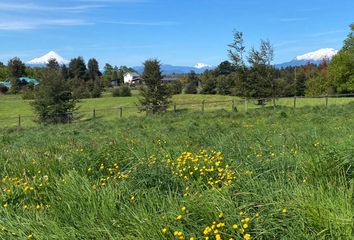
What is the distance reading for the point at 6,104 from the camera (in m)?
63.6

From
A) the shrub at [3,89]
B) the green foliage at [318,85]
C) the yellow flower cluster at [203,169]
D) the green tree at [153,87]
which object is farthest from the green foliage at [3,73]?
the yellow flower cluster at [203,169]

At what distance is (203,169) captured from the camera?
15.6 feet

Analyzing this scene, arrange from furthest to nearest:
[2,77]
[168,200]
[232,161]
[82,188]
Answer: [2,77] → [232,161] → [82,188] → [168,200]

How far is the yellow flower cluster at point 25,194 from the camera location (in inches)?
173

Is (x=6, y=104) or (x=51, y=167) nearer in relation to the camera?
(x=51, y=167)

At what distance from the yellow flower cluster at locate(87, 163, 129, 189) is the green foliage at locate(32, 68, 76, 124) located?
27614 mm

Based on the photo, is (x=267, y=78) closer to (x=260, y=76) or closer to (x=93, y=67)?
(x=260, y=76)

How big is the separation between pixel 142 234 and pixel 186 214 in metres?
0.41

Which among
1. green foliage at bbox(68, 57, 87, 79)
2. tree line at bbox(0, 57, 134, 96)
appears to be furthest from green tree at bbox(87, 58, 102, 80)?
green foliage at bbox(68, 57, 87, 79)

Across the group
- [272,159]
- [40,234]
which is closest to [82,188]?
[40,234]

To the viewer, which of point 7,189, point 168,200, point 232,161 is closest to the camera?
point 168,200

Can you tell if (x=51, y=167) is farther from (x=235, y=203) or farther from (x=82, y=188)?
(x=235, y=203)

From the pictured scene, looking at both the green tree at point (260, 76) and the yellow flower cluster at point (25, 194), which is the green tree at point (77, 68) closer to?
the green tree at point (260, 76)

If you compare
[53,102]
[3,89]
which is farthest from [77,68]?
[53,102]
